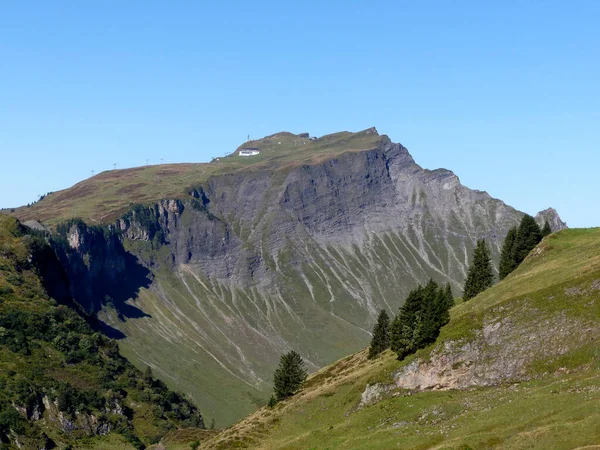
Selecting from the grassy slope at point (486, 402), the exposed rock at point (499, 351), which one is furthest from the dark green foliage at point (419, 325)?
the exposed rock at point (499, 351)

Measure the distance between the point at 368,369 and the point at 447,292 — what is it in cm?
2513

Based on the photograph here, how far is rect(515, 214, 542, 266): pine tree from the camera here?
140m

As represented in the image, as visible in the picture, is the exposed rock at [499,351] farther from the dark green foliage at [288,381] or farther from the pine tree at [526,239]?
the pine tree at [526,239]

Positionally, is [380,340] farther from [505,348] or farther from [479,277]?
[505,348]

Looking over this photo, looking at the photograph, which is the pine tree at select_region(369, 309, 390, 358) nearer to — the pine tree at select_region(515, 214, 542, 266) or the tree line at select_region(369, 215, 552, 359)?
the tree line at select_region(369, 215, 552, 359)

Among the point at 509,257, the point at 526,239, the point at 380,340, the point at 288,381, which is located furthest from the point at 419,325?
the point at 509,257

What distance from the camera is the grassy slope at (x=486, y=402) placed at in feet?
203

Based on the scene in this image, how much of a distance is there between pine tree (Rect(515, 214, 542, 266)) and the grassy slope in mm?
11394

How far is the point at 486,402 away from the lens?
77.3 metres

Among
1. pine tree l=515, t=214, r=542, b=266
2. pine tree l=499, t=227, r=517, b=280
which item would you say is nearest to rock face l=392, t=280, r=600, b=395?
pine tree l=515, t=214, r=542, b=266

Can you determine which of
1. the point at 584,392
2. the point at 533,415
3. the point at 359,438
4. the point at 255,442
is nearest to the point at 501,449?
the point at 533,415

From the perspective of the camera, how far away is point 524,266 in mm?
122438

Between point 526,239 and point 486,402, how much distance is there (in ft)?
228

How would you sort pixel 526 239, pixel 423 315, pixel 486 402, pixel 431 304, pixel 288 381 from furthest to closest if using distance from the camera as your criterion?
pixel 526 239 < pixel 288 381 < pixel 431 304 < pixel 423 315 < pixel 486 402
